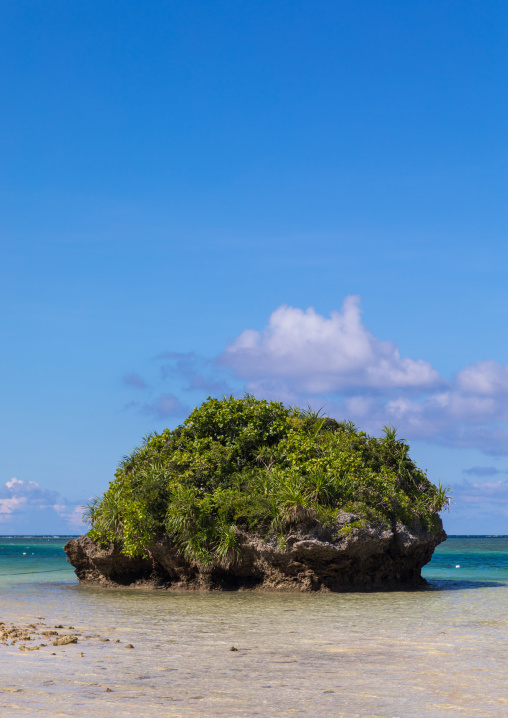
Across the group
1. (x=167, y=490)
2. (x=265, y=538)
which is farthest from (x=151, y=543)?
(x=265, y=538)

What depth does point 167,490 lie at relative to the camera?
20.0m

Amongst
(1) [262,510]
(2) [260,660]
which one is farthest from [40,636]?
(1) [262,510]

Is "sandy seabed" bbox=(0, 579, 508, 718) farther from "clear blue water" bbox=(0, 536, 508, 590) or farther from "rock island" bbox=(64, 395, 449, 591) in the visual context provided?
"clear blue water" bbox=(0, 536, 508, 590)

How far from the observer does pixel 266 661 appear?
8.64 meters

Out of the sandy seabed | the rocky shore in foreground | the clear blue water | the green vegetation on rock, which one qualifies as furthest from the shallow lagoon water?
the clear blue water

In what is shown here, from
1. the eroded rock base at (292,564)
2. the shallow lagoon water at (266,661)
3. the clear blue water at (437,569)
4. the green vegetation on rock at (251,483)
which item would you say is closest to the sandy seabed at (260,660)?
the shallow lagoon water at (266,661)

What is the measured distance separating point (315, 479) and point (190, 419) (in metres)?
4.64

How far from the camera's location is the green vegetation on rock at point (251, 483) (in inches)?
733

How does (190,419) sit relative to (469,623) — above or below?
above

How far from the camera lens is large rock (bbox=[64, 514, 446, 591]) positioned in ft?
59.3

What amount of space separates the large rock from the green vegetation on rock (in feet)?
0.87

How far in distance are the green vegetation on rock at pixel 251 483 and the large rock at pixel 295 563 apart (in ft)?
0.87

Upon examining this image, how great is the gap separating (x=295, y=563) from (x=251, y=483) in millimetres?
2469

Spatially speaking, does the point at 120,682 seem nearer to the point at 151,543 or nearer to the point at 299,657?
the point at 299,657
